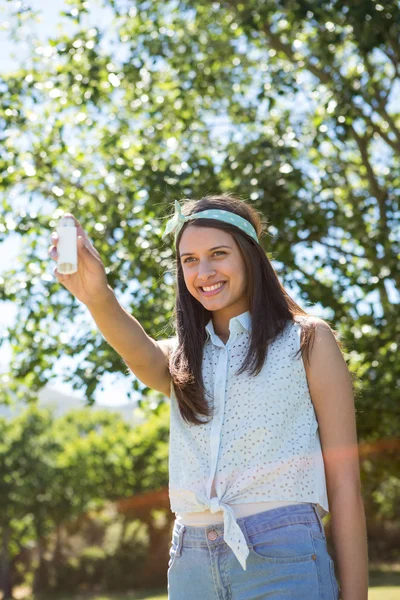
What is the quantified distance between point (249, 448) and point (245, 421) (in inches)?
3.0

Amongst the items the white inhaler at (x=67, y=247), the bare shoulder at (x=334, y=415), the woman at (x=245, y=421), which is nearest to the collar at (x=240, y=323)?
the woman at (x=245, y=421)

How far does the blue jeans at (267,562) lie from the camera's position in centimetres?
203

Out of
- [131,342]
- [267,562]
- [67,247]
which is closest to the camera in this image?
[267,562]

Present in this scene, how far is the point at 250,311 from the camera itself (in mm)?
2412

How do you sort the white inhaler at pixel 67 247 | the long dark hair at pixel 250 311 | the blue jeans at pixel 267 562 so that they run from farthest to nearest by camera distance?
the long dark hair at pixel 250 311 → the white inhaler at pixel 67 247 → the blue jeans at pixel 267 562

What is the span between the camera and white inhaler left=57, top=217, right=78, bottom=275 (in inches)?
84.4

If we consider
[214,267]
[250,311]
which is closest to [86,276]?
[214,267]

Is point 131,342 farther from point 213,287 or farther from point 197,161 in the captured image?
point 197,161

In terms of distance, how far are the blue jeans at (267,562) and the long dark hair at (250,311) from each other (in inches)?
13.1

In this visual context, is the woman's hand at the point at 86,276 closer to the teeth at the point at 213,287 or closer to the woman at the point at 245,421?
the woman at the point at 245,421

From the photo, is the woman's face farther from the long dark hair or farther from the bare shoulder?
the bare shoulder

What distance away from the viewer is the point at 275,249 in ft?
24.2

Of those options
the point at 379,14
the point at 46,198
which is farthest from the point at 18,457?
the point at 379,14

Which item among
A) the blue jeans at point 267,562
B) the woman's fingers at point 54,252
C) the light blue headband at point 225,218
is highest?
the light blue headband at point 225,218
